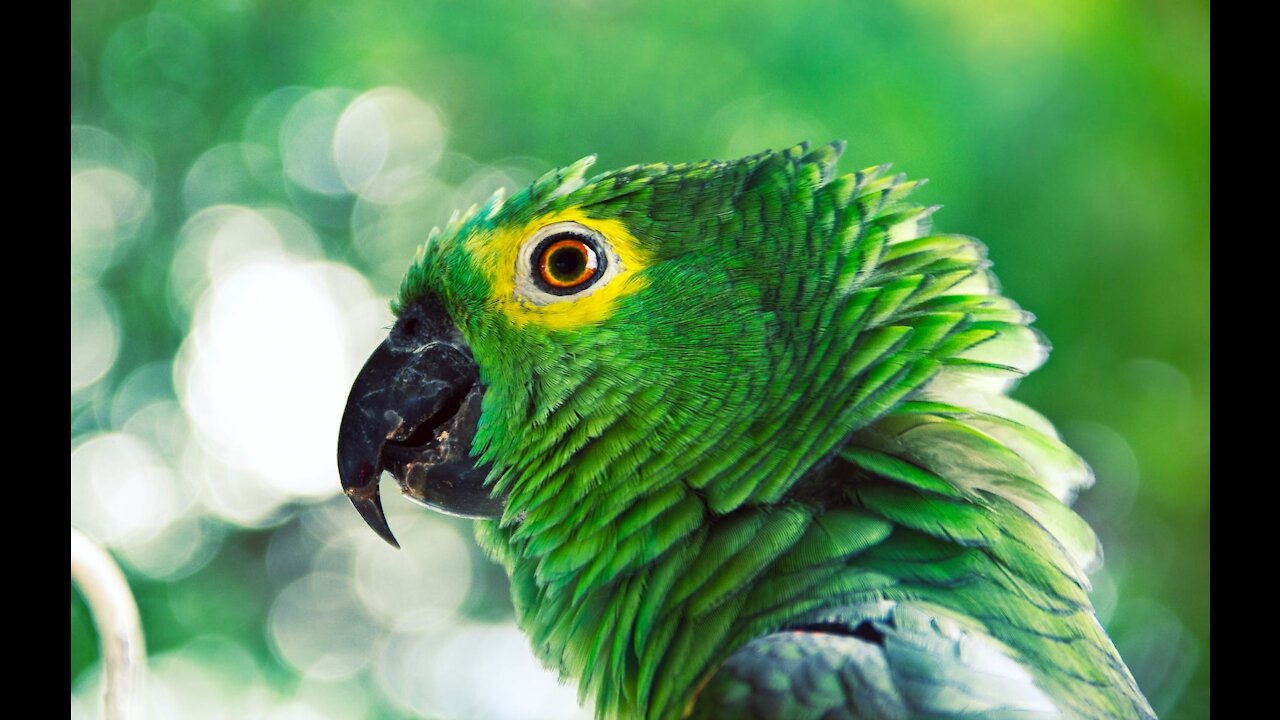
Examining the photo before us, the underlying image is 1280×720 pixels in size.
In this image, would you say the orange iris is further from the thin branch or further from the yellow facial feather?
the thin branch

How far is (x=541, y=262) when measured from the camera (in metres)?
1.42

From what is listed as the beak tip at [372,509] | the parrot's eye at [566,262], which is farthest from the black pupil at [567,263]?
the beak tip at [372,509]

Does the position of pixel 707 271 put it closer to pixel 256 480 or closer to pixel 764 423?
pixel 764 423

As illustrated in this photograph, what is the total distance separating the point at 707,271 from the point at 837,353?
0.22 m

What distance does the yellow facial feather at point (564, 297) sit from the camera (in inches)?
54.1

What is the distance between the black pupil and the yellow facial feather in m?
0.03

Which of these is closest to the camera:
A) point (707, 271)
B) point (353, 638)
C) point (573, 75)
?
point (707, 271)

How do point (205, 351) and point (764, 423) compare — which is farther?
point (205, 351)

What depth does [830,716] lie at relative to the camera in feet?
3.13

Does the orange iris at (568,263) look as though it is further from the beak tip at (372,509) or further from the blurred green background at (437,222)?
the blurred green background at (437,222)
